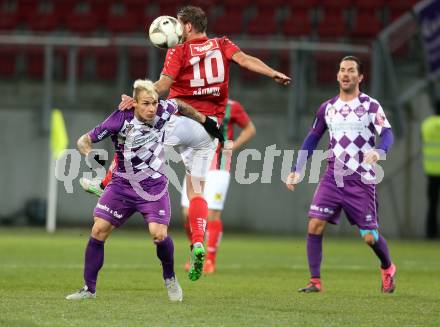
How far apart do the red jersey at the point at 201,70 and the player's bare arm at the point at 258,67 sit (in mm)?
122

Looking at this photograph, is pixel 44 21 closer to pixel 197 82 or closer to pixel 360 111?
pixel 197 82

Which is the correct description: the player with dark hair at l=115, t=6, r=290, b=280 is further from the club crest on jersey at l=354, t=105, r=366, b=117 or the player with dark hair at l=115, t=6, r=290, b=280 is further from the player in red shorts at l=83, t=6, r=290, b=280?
the club crest on jersey at l=354, t=105, r=366, b=117

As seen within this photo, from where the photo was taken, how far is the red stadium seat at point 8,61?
18128mm

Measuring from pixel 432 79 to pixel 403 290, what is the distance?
8798 millimetres

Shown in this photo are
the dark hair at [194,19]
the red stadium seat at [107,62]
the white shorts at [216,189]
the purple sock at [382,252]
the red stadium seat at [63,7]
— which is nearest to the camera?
the dark hair at [194,19]

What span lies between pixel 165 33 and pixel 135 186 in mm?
1503

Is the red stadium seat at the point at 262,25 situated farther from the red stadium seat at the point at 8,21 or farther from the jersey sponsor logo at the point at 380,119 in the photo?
the jersey sponsor logo at the point at 380,119

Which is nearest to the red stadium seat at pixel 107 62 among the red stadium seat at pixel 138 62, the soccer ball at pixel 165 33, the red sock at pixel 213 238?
the red stadium seat at pixel 138 62

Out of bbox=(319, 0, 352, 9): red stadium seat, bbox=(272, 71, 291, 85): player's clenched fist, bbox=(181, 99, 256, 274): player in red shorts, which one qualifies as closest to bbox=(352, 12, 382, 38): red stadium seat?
bbox=(319, 0, 352, 9): red stadium seat

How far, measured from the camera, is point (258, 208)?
18.8m

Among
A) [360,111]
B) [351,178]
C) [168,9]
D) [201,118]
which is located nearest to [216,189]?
[351,178]

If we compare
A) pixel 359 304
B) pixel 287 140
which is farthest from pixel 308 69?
pixel 359 304

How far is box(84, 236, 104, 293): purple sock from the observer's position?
813 centimetres

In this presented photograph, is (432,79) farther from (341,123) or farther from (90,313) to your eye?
(90,313)
